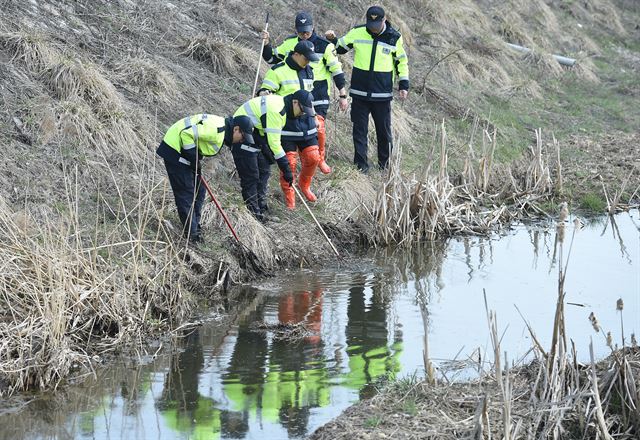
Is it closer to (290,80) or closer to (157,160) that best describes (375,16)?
(290,80)

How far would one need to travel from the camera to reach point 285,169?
11.6 meters

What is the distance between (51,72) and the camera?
43.5 ft

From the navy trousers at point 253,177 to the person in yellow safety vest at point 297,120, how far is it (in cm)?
25

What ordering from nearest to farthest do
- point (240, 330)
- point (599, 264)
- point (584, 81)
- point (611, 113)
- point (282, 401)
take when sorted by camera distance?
1. point (282, 401)
2. point (240, 330)
3. point (599, 264)
4. point (611, 113)
5. point (584, 81)

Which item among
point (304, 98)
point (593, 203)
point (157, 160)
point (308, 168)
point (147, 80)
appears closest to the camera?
point (304, 98)

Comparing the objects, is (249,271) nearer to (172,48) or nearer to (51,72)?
(51,72)

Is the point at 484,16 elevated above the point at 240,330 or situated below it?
above

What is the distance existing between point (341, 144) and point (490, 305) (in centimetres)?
478

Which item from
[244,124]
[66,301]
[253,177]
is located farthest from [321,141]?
[66,301]

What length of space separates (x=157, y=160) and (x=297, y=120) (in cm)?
197

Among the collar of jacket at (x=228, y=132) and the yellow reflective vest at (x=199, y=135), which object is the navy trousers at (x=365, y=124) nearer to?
the collar of jacket at (x=228, y=132)

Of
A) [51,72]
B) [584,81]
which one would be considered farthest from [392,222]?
[584,81]

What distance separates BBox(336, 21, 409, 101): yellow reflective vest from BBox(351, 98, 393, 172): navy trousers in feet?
0.55

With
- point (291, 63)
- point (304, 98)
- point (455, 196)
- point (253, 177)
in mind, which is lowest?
point (455, 196)
